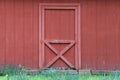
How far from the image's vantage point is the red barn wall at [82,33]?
15562 mm

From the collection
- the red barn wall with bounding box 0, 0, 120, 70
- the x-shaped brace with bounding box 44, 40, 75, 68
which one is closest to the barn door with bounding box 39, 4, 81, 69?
the x-shaped brace with bounding box 44, 40, 75, 68

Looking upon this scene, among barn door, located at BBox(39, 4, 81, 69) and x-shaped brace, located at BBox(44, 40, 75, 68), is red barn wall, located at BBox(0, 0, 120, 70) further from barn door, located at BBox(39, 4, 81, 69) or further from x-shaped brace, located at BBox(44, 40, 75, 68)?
x-shaped brace, located at BBox(44, 40, 75, 68)

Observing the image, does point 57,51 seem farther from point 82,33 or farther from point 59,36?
point 82,33

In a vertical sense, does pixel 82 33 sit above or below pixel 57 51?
above

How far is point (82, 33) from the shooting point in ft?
51.4

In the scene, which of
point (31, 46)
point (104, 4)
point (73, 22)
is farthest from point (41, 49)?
point (104, 4)

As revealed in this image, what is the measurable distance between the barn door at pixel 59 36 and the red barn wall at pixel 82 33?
0.17 metres

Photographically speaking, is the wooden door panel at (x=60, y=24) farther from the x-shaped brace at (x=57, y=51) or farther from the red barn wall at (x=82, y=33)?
the red barn wall at (x=82, y=33)

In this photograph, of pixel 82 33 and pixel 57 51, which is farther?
pixel 82 33

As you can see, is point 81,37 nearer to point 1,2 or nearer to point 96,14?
point 96,14

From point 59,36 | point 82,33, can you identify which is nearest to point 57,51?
point 59,36

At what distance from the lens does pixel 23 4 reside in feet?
51.1

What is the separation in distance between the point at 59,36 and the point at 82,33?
0.72 m

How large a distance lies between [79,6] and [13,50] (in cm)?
242
